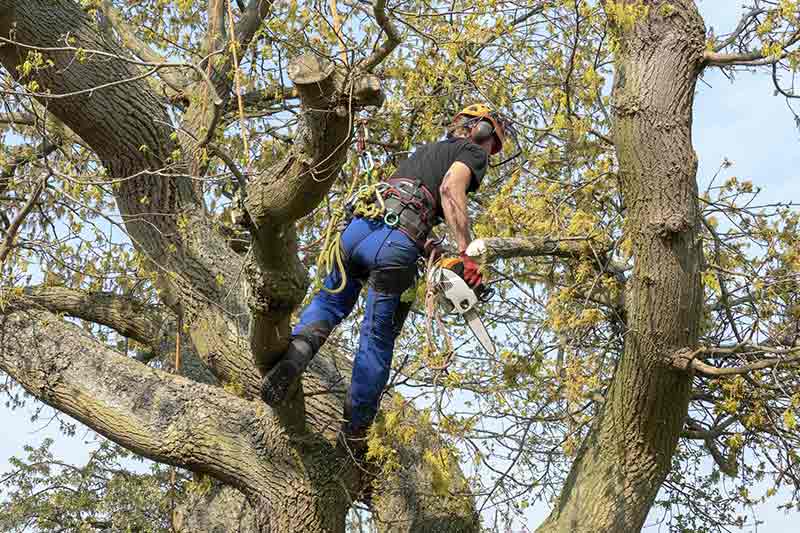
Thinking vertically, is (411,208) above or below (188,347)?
above

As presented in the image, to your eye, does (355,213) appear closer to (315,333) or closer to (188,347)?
(315,333)

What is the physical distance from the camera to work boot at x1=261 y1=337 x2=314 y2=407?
4.71 meters

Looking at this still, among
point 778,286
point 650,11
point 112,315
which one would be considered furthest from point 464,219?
point 112,315

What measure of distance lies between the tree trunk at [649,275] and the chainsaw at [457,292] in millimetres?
747

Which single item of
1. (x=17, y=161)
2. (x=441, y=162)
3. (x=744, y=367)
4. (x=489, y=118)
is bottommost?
(x=744, y=367)

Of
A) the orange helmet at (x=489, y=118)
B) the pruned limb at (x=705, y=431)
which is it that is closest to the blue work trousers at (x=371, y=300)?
the orange helmet at (x=489, y=118)

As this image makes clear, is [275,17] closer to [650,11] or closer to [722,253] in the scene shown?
[650,11]

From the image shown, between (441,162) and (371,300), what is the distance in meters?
0.83

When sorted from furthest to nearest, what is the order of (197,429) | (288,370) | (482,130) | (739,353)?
(197,429) → (482,130) → (739,353) → (288,370)

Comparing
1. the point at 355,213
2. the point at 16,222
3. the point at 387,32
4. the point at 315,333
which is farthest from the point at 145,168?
the point at 387,32

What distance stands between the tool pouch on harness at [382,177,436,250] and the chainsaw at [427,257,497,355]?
37 cm

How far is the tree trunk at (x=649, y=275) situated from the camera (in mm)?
4664

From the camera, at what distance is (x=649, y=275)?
15.3 ft

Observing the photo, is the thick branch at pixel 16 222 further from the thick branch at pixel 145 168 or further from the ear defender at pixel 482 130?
the ear defender at pixel 482 130
